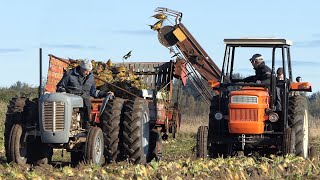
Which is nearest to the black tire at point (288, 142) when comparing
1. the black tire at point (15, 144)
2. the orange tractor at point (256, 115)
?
the orange tractor at point (256, 115)

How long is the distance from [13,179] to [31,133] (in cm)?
373

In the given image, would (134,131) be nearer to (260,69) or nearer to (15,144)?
(15,144)

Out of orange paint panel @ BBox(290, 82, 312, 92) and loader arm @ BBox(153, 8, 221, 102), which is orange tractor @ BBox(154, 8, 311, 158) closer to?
orange paint panel @ BBox(290, 82, 312, 92)

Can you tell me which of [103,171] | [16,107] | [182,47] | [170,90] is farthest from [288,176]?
[182,47]

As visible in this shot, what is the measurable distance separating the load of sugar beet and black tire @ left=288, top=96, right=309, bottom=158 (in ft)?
12.1

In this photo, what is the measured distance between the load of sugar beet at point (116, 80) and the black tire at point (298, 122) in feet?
12.1

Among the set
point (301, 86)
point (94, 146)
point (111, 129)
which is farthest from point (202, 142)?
point (301, 86)

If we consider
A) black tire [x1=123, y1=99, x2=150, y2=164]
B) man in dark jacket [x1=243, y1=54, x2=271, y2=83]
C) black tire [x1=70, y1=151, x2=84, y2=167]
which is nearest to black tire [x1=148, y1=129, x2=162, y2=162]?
black tire [x1=123, y1=99, x2=150, y2=164]

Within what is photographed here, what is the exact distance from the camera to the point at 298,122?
48.4ft

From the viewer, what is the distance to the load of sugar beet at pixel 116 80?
58.2 ft

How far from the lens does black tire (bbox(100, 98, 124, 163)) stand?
47.8 ft

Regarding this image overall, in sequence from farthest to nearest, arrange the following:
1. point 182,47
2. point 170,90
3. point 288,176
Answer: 1. point 182,47
2. point 170,90
3. point 288,176

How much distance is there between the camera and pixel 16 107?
575 inches

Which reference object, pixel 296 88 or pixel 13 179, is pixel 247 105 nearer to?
pixel 296 88
